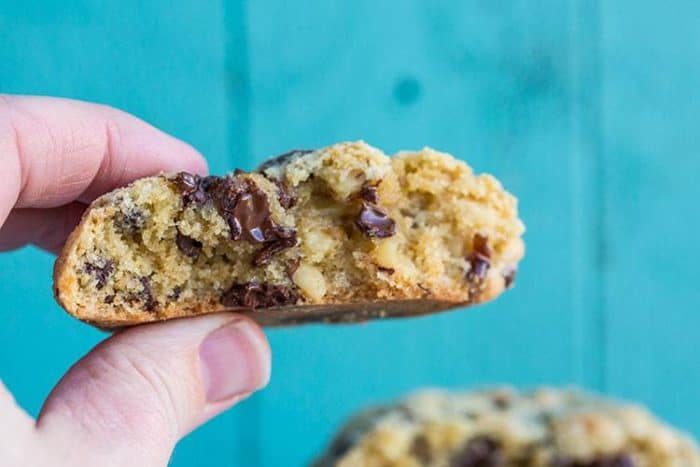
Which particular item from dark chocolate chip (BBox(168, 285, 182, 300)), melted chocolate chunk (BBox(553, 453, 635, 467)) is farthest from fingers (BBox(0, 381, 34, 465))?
melted chocolate chunk (BBox(553, 453, 635, 467))

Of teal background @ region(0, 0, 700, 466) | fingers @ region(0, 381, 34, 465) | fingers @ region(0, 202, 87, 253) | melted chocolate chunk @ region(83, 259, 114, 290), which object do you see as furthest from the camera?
Answer: teal background @ region(0, 0, 700, 466)

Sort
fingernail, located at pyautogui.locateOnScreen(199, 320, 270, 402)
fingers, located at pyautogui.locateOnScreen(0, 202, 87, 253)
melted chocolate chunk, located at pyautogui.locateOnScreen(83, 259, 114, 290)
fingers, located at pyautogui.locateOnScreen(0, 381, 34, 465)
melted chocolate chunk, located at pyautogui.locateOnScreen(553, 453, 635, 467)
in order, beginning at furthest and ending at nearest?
fingers, located at pyautogui.locateOnScreen(0, 202, 87, 253) → melted chocolate chunk, located at pyautogui.locateOnScreen(553, 453, 635, 467) → fingernail, located at pyautogui.locateOnScreen(199, 320, 270, 402) → melted chocolate chunk, located at pyautogui.locateOnScreen(83, 259, 114, 290) → fingers, located at pyautogui.locateOnScreen(0, 381, 34, 465)

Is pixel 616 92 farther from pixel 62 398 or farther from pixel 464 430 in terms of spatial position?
pixel 62 398

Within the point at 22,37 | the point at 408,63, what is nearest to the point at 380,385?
the point at 408,63

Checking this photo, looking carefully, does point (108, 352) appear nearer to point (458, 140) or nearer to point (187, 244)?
point (187, 244)

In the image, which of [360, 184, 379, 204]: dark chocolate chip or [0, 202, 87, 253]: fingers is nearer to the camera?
[360, 184, 379, 204]: dark chocolate chip

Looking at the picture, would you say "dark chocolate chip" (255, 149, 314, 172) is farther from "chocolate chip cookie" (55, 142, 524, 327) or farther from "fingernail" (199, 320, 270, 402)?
Answer: "fingernail" (199, 320, 270, 402)
